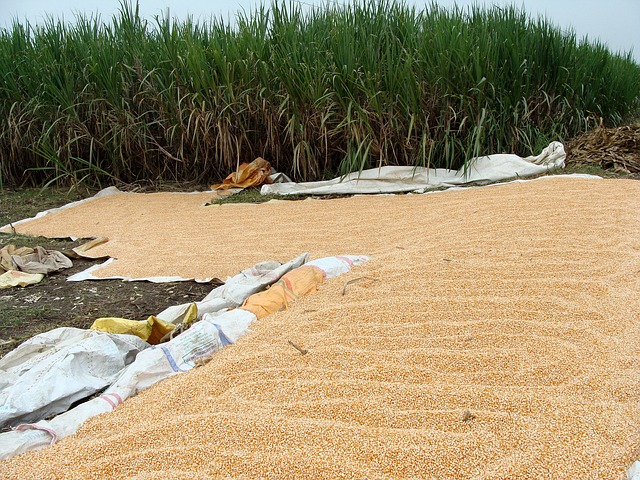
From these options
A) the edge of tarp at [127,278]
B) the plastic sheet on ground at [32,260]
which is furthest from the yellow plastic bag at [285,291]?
the plastic sheet on ground at [32,260]

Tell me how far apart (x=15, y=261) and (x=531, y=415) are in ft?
9.94

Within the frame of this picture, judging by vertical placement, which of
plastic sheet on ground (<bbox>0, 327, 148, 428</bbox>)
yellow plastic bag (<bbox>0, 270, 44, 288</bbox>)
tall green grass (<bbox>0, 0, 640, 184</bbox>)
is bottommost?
yellow plastic bag (<bbox>0, 270, 44, 288</bbox>)

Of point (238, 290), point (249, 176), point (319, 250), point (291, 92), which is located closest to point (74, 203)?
point (249, 176)

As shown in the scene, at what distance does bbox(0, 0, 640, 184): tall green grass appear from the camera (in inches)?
214

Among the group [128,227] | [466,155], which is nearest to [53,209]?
[128,227]

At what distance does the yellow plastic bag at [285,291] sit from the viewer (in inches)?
88.3

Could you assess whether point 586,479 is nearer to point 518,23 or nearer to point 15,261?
point 15,261

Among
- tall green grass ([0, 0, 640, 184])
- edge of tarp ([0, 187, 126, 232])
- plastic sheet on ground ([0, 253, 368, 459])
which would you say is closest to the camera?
plastic sheet on ground ([0, 253, 368, 459])

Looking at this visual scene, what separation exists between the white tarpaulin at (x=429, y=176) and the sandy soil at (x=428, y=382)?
84.6 inches

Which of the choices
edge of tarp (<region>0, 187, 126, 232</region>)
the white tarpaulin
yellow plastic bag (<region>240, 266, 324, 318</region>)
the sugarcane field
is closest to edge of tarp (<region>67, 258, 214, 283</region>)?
the sugarcane field

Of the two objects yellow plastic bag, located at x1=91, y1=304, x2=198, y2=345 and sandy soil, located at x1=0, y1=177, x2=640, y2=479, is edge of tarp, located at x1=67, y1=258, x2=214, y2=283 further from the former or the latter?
sandy soil, located at x1=0, y1=177, x2=640, y2=479

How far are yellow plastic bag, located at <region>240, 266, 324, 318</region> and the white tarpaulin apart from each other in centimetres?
275

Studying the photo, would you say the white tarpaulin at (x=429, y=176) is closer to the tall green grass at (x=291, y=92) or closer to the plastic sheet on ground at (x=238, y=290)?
the tall green grass at (x=291, y=92)

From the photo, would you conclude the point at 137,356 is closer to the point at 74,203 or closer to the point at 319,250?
the point at 319,250
